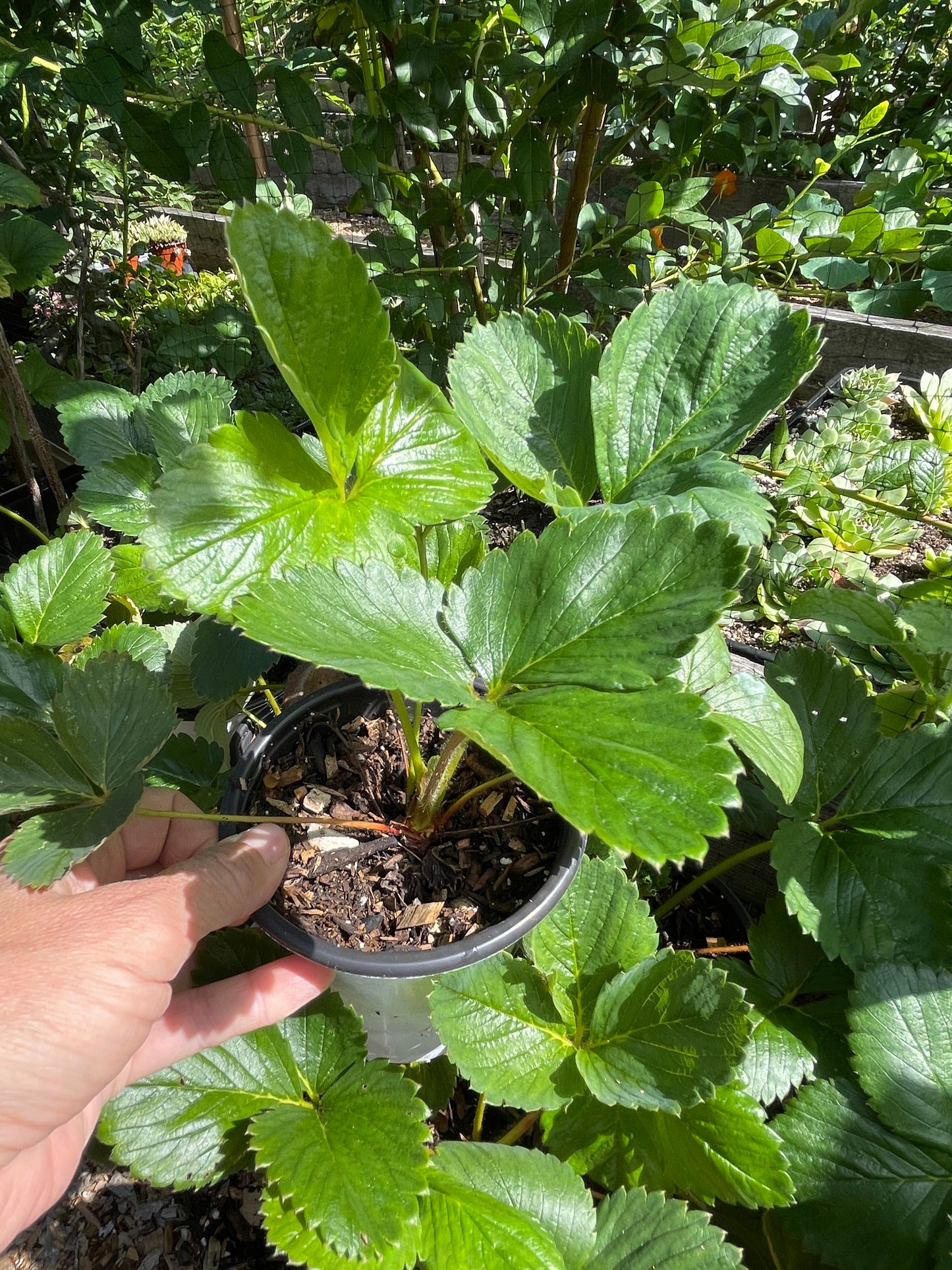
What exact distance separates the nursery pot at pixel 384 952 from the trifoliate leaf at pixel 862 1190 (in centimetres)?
37

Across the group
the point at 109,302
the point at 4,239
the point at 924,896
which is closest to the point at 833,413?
the point at 924,896

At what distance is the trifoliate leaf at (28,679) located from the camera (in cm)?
82

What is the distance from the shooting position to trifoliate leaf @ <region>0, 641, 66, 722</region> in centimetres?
82

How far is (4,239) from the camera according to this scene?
1.32m

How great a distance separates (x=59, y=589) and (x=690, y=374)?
774 mm

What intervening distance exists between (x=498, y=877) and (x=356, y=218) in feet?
11.5

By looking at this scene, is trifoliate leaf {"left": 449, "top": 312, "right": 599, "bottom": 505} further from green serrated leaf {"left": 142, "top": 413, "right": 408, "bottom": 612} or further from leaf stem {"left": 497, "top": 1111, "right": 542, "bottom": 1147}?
leaf stem {"left": 497, "top": 1111, "right": 542, "bottom": 1147}

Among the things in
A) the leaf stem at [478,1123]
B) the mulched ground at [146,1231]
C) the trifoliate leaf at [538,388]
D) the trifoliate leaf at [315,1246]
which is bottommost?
the mulched ground at [146,1231]

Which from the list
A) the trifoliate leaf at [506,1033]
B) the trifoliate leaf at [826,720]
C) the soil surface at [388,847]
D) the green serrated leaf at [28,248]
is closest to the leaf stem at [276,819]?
the soil surface at [388,847]

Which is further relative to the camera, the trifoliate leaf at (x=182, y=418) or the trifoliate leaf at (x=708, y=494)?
the trifoliate leaf at (x=182, y=418)

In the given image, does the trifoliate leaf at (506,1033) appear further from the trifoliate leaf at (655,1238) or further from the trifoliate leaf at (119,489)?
the trifoliate leaf at (119,489)

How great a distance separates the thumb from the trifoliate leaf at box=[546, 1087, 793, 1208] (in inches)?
15.3

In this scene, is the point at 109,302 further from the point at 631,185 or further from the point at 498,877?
the point at 498,877

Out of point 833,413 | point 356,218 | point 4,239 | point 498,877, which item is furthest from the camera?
point 356,218
